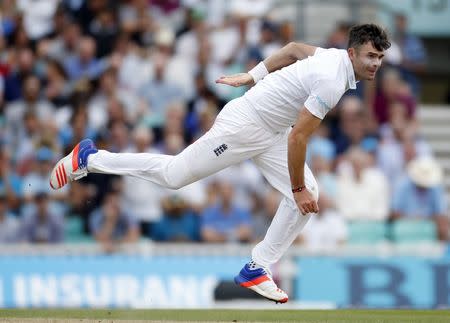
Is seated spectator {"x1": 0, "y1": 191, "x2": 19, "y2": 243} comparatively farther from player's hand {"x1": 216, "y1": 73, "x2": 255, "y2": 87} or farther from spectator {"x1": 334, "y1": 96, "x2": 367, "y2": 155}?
player's hand {"x1": 216, "y1": 73, "x2": 255, "y2": 87}

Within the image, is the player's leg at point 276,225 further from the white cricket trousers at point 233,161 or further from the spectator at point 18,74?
the spectator at point 18,74

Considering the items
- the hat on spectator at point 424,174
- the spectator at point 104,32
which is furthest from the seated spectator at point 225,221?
the spectator at point 104,32

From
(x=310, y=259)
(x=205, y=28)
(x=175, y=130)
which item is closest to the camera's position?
(x=310, y=259)

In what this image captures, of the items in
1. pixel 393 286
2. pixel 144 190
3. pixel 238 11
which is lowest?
pixel 393 286

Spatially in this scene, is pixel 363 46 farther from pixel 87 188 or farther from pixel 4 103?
pixel 4 103

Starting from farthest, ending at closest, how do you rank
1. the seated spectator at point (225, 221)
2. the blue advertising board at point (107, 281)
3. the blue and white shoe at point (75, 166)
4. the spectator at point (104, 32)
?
the spectator at point (104, 32), the seated spectator at point (225, 221), the blue advertising board at point (107, 281), the blue and white shoe at point (75, 166)

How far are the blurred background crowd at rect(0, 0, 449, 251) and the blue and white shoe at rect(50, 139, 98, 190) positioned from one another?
13.6 feet

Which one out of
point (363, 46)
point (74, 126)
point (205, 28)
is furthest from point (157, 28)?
point (363, 46)

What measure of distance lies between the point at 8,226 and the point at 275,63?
6.00 metres

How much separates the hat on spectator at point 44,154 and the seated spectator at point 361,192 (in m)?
3.51

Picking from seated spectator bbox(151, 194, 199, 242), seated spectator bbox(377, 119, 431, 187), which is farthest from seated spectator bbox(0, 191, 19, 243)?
seated spectator bbox(377, 119, 431, 187)

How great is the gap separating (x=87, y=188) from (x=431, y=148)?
5231mm

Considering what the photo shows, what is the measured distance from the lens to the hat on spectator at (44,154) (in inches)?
633

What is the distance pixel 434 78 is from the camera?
819 inches
